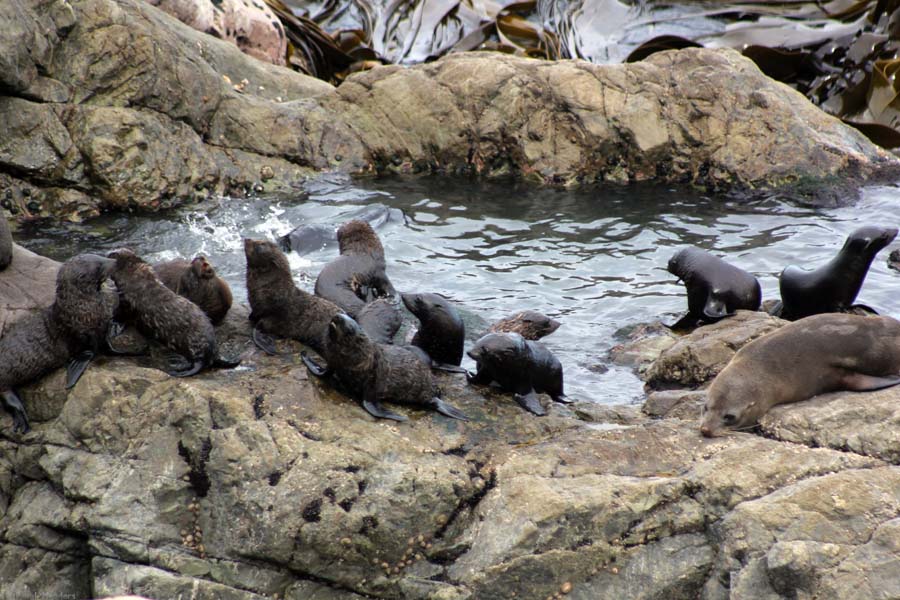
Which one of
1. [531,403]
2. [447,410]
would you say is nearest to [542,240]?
[531,403]

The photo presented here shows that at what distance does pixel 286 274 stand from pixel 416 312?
1.05 meters

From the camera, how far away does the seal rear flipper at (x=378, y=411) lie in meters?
5.83

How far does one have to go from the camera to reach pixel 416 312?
24.2 feet

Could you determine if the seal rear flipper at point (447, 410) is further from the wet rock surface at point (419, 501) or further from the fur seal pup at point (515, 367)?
the fur seal pup at point (515, 367)

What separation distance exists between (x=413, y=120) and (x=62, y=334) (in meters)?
8.25

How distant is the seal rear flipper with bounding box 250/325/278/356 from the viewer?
6.57m

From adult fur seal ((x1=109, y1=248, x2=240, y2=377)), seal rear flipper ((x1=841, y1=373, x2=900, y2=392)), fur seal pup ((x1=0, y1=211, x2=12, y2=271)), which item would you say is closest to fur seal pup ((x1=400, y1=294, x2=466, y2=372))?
adult fur seal ((x1=109, y1=248, x2=240, y2=377))

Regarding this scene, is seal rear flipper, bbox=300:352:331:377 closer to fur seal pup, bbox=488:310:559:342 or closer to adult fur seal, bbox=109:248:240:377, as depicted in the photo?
adult fur seal, bbox=109:248:240:377

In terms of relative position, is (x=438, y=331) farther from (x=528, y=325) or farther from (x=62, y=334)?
(x=62, y=334)

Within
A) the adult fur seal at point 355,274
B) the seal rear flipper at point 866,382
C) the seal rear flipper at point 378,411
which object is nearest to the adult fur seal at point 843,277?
the seal rear flipper at point 866,382

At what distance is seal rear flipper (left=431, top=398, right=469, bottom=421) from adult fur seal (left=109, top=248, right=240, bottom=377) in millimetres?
1365

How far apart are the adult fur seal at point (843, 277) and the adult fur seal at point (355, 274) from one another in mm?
3847

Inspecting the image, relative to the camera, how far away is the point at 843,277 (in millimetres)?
8461

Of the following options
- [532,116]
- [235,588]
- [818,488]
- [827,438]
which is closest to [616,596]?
[818,488]
